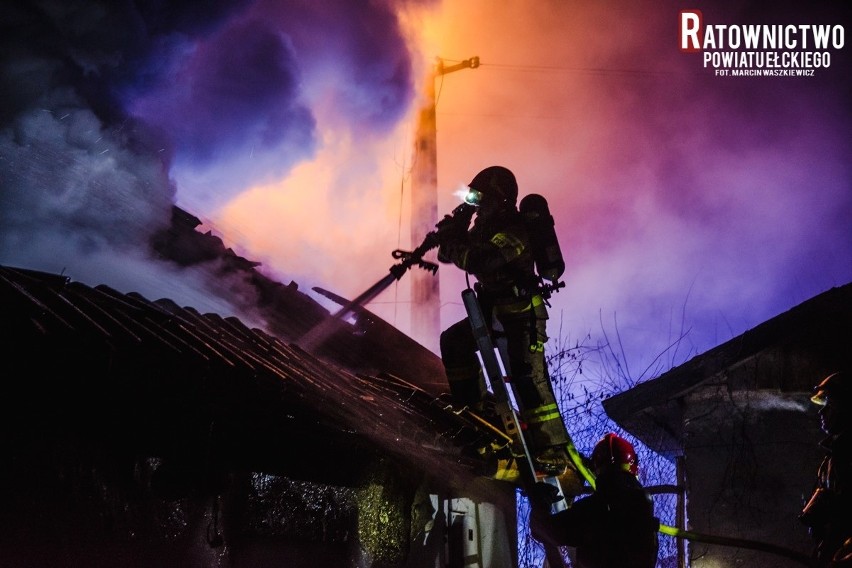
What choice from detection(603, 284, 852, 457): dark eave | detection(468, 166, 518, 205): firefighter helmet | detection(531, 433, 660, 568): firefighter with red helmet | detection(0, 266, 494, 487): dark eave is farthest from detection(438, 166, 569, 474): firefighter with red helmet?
detection(603, 284, 852, 457): dark eave

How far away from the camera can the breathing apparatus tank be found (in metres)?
6.68

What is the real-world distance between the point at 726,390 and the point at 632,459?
3221mm

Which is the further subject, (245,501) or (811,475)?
(811,475)

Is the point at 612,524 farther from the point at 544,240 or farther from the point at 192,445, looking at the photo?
the point at 192,445

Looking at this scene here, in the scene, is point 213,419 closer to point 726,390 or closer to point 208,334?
point 208,334

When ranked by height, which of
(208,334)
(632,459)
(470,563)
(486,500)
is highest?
(208,334)

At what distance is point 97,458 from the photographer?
178 inches

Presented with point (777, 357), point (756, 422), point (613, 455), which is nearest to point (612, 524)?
point (613, 455)

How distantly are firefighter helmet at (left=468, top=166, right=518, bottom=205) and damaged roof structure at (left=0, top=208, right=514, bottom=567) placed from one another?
2325mm

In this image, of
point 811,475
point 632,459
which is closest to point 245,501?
point 632,459

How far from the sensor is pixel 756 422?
7.49m

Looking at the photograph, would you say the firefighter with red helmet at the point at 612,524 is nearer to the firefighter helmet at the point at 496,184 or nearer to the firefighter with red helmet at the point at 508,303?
the firefighter with red helmet at the point at 508,303

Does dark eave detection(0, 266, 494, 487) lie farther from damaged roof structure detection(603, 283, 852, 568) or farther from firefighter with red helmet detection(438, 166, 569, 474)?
damaged roof structure detection(603, 283, 852, 568)

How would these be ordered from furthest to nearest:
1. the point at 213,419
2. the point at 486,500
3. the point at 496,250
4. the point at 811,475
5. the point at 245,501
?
the point at 486,500 → the point at 811,475 → the point at 496,250 → the point at 245,501 → the point at 213,419
